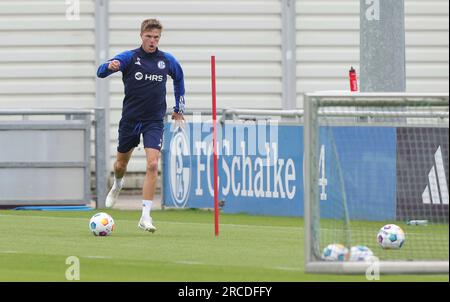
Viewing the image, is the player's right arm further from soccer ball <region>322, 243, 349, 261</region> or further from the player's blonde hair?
soccer ball <region>322, 243, 349, 261</region>

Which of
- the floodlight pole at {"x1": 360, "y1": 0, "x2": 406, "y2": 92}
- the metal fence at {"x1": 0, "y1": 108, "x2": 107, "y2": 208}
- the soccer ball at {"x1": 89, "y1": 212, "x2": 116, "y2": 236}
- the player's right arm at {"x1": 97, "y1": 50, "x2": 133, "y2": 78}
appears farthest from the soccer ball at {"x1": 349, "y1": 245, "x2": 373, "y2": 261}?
the metal fence at {"x1": 0, "y1": 108, "x2": 107, "y2": 208}

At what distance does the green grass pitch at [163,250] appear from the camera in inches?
448

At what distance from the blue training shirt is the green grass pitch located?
131 centimetres

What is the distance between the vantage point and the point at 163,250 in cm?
1362

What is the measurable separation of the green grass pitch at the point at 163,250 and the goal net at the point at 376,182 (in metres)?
0.28

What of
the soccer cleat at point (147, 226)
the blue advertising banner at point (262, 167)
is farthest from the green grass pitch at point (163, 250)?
the blue advertising banner at point (262, 167)

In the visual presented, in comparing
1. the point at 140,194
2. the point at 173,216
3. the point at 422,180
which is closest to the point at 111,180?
the point at 140,194

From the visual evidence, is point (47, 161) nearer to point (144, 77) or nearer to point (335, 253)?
point (144, 77)

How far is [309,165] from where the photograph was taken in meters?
11.3

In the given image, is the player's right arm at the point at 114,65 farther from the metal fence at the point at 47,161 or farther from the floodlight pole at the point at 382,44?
the metal fence at the point at 47,161

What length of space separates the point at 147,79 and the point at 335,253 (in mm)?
5092

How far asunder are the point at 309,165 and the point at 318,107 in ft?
1.53

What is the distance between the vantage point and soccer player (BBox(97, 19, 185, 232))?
51.8ft
